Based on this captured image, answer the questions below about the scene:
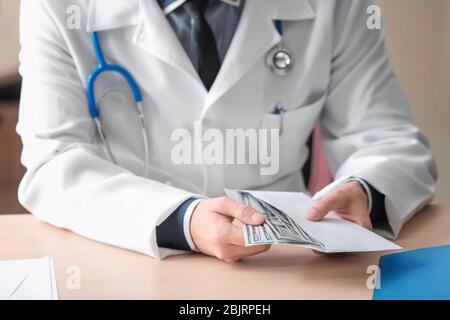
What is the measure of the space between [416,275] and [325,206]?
0.13 meters

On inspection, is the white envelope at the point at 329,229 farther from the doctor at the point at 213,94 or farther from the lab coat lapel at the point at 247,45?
the lab coat lapel at the point at 247,45

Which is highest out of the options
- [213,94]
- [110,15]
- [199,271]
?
[110,15]

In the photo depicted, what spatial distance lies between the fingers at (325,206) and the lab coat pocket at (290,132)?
0.20 m

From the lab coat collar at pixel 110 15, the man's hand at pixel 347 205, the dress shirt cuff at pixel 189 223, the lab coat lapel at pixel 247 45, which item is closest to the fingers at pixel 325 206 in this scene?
the man's hand at pixel 347 205

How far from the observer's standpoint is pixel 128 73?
885 mm

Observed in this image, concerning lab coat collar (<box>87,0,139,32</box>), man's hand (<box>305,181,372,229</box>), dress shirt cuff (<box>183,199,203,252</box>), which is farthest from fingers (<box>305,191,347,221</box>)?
lab coat collar (<box>87,0,139,32</box>)

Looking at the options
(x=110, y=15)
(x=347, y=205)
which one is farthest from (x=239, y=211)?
(x=110, y=15)

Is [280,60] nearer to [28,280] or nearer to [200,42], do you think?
[200,42]

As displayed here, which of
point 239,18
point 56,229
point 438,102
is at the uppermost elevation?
point 239,18
